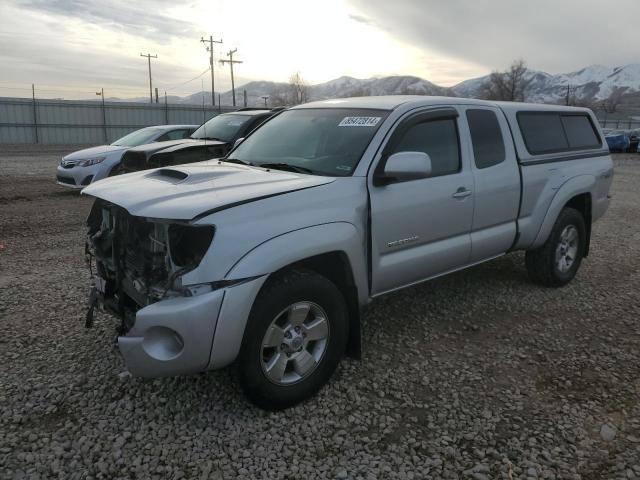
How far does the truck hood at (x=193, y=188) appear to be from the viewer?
2.80 metres

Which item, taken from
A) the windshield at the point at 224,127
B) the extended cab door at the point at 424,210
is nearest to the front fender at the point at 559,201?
the extended cab door at the point at 424,210

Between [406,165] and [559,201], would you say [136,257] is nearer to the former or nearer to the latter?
[406,165]

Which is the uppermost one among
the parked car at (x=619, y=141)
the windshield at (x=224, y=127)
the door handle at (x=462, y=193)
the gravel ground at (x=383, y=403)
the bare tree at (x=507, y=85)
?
the bare tree at (x=507, y=85)

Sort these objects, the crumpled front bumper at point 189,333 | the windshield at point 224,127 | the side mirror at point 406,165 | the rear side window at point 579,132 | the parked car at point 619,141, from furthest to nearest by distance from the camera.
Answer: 1. the parked car at point 619,141
2. the windshield at point 224,127
3. the rear side window at point 579,132
4. the side mirror at point 406,165
5. the crumpled front bumper at point 189,333

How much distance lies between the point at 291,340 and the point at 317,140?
1.61m

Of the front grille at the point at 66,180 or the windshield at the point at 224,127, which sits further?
the front grille at the point at 66,180

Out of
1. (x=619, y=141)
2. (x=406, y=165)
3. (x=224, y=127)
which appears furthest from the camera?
(x=619, y=141)

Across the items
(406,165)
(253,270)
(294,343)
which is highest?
(406,165)

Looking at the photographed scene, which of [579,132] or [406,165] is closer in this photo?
[406,165]

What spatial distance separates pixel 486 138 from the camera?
4477 millimetres

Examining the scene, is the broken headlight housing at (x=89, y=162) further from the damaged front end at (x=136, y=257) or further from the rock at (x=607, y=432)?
the rock at (x=607, y=432)

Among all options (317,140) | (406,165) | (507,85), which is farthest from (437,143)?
(507,85)

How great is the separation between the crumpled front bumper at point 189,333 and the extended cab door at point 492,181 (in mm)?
2273

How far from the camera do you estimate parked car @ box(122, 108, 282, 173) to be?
787 centimetres
